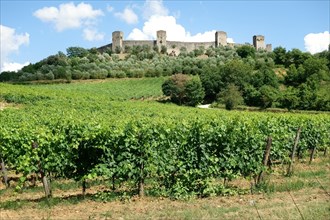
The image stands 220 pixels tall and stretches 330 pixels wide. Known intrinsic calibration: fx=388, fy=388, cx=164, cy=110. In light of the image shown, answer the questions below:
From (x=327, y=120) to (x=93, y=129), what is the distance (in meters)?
15.3

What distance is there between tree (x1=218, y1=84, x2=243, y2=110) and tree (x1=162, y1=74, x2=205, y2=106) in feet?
11.8

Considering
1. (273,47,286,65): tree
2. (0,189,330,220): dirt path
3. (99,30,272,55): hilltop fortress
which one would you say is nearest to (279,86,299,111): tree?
(273,47,286,65): tree

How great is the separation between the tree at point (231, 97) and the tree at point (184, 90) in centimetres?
359

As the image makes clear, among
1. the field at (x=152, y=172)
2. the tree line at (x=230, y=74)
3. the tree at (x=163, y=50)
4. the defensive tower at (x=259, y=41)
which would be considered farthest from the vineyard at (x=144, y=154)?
the defensive tower at (x=259, y=41)

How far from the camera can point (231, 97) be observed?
5931 centimetres

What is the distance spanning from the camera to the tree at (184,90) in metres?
62.0

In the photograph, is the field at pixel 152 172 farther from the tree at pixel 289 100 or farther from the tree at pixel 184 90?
the tree at pixel 184 90

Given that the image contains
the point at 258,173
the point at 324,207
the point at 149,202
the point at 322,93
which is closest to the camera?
the point at 324,207

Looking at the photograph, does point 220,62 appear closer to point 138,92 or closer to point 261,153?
point 138,92

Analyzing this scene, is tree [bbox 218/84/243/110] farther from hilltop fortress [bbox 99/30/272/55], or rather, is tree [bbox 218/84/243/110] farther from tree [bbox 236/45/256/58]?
hilltop fortress [bbox 99/30/272/55]

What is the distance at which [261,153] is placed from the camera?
11.8 m

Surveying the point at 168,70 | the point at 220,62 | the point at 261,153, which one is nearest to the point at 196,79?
the point at 168,70

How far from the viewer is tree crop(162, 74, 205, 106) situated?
62000mm

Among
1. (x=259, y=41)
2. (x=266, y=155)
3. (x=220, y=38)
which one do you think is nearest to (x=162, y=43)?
(x=220, y=38)
